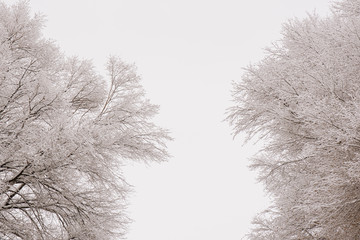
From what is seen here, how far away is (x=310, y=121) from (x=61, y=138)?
3790 millimetres

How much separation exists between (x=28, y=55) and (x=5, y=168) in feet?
8.74

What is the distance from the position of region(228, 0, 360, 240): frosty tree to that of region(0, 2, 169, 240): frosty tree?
213 centimetres

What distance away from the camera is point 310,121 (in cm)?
483

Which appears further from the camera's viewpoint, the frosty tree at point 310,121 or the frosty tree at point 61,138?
the frosty tree at point 61,138

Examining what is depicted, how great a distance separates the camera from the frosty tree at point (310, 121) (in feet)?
12.3

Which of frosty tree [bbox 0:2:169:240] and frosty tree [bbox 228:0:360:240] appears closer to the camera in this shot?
frosty tree [bbox 228:0:360:240]

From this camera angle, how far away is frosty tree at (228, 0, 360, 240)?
3.74 metres

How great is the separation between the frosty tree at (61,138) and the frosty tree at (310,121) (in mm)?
2131

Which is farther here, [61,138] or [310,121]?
[310,121]

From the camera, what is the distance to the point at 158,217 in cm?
5225

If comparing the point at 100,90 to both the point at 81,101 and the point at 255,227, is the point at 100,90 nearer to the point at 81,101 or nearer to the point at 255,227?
the point at 81,101

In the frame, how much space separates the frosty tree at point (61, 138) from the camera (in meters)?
4.14

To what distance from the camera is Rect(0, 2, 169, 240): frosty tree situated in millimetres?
4141

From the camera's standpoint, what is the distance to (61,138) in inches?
157
